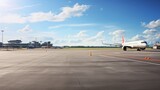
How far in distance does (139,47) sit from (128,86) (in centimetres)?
8246

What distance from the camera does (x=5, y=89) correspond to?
1142cm

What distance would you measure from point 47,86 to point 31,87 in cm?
69

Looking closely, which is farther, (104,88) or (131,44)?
(131,44)

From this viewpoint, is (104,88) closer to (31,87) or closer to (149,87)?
(149,87)

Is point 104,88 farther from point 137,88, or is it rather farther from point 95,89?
point 137,88

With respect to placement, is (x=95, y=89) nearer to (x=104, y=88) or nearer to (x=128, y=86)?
(x=104, y=88)

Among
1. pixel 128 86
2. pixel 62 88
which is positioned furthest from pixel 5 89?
pixel 128 86

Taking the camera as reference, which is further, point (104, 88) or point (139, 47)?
point (139, 47)

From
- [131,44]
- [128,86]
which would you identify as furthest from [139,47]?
[128,86]

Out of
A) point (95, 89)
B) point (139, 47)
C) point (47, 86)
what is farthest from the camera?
point (139, 47)

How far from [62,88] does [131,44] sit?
8687 centimetres

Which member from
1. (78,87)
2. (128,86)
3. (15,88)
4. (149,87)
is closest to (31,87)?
(15,88)

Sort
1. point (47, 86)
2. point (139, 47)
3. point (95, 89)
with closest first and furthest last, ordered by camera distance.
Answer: point (95, 89), point (47, 86), point (139, 47)

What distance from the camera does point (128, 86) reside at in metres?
12.1
